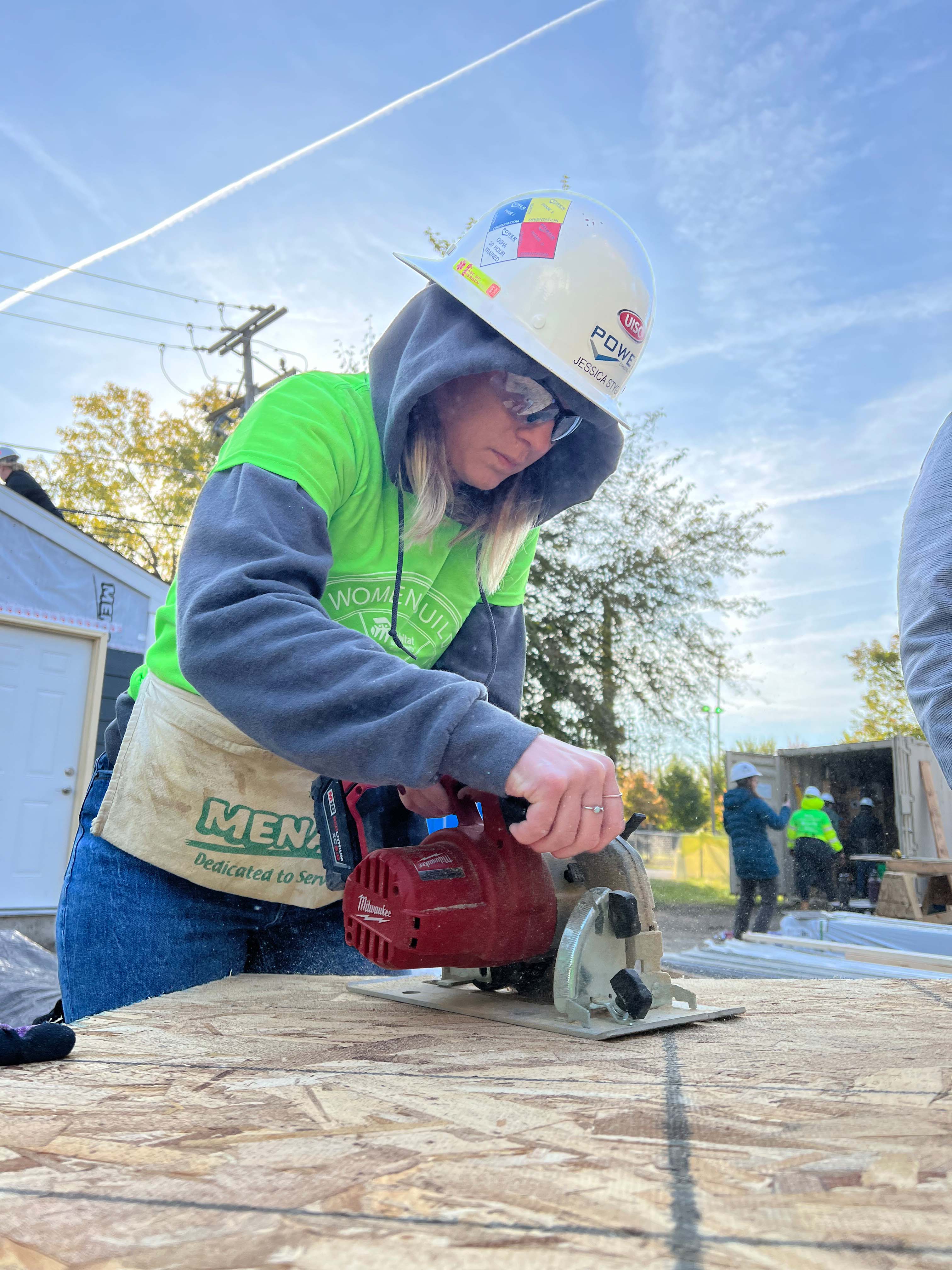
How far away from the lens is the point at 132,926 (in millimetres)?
1531

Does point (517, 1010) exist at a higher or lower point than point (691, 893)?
higher

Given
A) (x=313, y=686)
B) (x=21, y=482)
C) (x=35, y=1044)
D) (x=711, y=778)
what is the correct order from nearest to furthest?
(x=35, y=1044) → (x=313, y=686) → (x=21, y=482) → (x=711, y=778)

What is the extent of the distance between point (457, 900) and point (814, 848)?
1091cm

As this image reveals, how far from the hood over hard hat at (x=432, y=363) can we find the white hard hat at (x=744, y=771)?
27.2 feet

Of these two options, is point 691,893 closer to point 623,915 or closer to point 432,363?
point 623,915

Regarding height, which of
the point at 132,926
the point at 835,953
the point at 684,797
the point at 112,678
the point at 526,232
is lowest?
the point at 835,953

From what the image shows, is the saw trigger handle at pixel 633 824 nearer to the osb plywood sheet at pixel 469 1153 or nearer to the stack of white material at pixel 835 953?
the osb plywood sheet at pixel 469 1153

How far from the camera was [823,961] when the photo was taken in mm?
5121

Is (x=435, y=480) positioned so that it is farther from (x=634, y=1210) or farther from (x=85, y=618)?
(x=85, y=618)

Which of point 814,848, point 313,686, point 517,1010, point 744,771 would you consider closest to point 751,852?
point 744,771

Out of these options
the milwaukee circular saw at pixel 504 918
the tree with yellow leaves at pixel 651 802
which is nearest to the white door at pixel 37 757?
the milwaukee circular saw at pixel 504 918

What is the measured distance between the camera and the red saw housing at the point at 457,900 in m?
1.33

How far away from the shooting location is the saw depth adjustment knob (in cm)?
132

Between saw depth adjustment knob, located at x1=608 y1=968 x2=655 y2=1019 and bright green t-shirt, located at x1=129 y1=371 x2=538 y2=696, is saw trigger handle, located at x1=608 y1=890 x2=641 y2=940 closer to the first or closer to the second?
saw depth adjustment knob, located at x1=608 y1=968 x2=655 y2=1019
